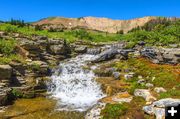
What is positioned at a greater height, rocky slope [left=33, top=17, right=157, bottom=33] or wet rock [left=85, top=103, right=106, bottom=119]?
rocky slope [left=33, top=17, right=157, bottom=33]

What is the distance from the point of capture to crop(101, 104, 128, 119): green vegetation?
16.7 m

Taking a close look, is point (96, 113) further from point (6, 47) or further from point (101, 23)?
point (101, 23)

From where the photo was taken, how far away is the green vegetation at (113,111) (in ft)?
54.9

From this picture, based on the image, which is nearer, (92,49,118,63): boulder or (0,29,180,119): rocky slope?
(0,29,180,119): rocky slope

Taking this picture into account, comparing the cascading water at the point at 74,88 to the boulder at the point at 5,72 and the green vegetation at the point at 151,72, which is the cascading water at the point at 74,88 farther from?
the boulder at the point at 5,72

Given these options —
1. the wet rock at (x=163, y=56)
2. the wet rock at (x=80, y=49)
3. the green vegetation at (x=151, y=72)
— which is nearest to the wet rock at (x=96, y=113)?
the green vegetation at (x=151, y=72)

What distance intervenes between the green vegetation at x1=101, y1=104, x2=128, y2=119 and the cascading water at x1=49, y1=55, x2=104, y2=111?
3.37 metres

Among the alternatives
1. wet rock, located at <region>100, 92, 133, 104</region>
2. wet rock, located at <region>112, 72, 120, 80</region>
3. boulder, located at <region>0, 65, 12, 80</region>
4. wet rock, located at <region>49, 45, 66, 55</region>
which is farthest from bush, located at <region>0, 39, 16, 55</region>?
wet rock, located at <region>100, 92, 133, 104</region>

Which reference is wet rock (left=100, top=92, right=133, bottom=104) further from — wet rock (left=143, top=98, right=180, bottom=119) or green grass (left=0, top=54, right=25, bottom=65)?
green grass (left=0, top=54, right=25, bottom=65)

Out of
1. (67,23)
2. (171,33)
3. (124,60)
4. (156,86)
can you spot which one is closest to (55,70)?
(124,60)

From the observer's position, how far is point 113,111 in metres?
17.0

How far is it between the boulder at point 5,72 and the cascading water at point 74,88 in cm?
428

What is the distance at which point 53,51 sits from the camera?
3712 cm

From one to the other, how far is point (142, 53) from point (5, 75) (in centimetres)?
1616
